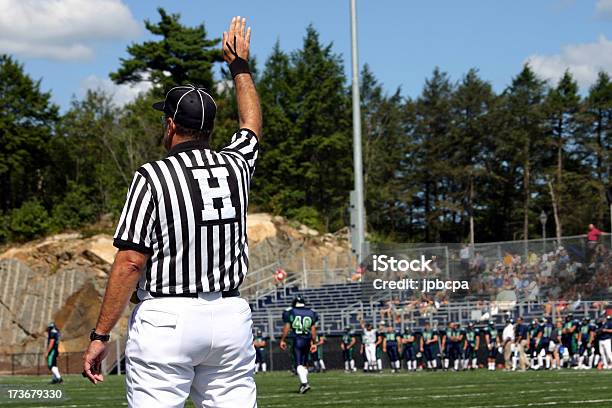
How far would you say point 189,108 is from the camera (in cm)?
474

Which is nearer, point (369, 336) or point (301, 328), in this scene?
point (301, 328)

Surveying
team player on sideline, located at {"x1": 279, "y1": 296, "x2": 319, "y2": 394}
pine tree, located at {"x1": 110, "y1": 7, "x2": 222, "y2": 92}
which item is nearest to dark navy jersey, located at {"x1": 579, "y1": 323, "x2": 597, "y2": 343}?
team player on sideline, located at {"x1": 279, "y1": 296, "x2": 319, "y2": 394}

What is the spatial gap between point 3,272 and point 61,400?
31.0 m

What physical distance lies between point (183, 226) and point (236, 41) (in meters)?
1.24

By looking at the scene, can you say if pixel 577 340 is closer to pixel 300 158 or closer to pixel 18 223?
pixel 18 223

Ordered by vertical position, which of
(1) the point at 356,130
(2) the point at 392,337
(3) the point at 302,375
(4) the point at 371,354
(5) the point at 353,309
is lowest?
(3) the point at 302,375

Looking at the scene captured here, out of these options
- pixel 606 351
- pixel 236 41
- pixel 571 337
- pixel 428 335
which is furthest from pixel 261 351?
pixel 236 41

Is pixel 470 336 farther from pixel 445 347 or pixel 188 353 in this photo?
pixel 188 353

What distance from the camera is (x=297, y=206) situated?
69.2 metres

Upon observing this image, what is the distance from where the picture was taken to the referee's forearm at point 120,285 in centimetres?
447

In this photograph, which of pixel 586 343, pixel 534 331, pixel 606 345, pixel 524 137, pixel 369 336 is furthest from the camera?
pixel 524 137

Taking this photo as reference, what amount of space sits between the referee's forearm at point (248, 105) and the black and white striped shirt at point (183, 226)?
632mm

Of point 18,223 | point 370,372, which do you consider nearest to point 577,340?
point 370,372

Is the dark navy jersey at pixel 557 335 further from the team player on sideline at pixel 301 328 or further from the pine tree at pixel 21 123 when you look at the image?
the pine tree at pixel 21 123
